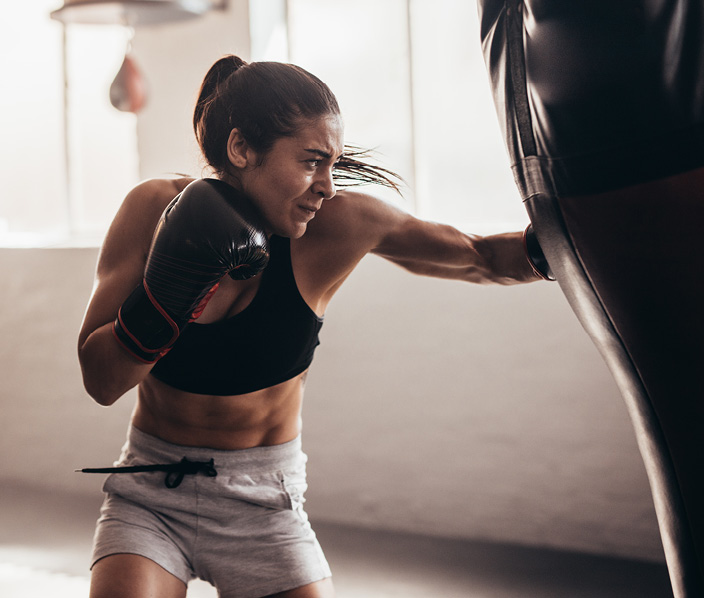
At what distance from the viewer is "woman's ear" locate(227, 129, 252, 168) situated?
1380 mm

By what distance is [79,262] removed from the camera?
333cm

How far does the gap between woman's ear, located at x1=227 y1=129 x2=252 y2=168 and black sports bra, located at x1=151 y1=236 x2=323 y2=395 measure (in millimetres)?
182

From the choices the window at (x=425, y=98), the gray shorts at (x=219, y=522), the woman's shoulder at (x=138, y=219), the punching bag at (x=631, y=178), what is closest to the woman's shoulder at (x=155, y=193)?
the woman's shoulder at (x=138, y=219)

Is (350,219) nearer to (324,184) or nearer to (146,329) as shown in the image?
(324,184)

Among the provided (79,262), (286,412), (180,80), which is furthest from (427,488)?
(180,80)

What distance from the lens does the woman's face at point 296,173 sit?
1.34 metres

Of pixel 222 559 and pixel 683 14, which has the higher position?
pixel 683 14

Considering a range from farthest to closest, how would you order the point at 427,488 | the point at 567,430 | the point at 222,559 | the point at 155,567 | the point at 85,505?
the point at 85,505
the point at 427,488
the point at 567,430
the point at 222,559
the point at 155,567

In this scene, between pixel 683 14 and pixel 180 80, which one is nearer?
pixel 683 14

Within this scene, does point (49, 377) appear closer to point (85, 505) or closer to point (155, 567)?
point (85, 505)

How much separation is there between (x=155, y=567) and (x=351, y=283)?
160 cm

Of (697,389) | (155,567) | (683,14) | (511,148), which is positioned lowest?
(155,567)

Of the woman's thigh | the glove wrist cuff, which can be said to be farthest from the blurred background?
the woman's thigh

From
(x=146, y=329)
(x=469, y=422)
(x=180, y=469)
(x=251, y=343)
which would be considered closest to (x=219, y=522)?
(x=180, y=469)
